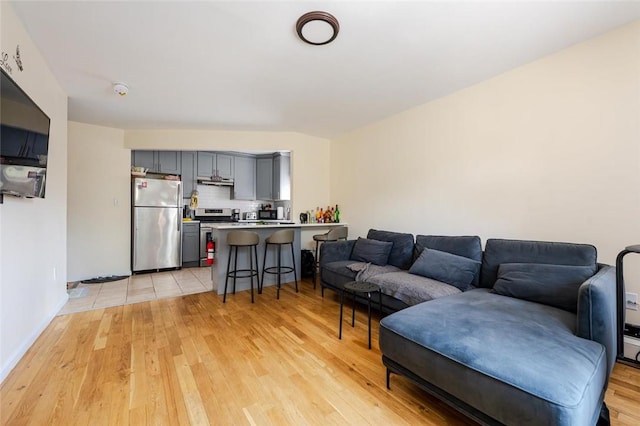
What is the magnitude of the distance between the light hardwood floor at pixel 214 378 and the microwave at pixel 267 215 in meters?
3.51

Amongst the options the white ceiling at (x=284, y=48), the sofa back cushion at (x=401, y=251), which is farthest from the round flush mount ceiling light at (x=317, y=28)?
the sofa back cushion at (x=401, y=251)

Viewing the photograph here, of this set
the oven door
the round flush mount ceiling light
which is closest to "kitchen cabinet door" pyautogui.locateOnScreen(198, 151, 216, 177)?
the oven door

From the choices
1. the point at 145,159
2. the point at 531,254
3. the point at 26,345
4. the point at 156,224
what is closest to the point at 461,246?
the point at 531,254

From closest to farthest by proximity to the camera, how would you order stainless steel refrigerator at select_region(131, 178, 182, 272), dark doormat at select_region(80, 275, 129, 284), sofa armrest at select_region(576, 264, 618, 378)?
sofa armrest at select_region(576, 264, 618, 378)
dark doormat at select_region(80, 275, 129, 284)
stainless steel refrigerator at select_region(131, 178, 182, 272)

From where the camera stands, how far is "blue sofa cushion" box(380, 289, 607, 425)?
1056 mm

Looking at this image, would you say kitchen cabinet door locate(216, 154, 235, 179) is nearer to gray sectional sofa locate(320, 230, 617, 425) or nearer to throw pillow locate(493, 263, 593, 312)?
gray sectional sofa locate(320, 230, 617, 425)

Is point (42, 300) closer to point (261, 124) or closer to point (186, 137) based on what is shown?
point (186, 137)

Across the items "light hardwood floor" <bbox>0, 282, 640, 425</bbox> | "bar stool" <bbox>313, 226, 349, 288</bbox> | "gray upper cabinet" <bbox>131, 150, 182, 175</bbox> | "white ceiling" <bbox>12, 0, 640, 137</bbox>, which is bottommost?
"light hardwood floor" <bbox>0, 282, 640, 425</bbox>

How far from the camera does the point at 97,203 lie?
13.5 feet

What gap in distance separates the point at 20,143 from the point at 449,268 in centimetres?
334

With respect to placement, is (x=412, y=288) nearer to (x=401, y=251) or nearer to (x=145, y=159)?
(x=401, y=251)

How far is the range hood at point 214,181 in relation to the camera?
214 inches

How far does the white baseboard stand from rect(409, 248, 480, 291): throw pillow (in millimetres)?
3151

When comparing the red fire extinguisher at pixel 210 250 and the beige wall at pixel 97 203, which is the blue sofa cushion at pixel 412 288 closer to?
the red fire extinguisher at pixel 210 250
